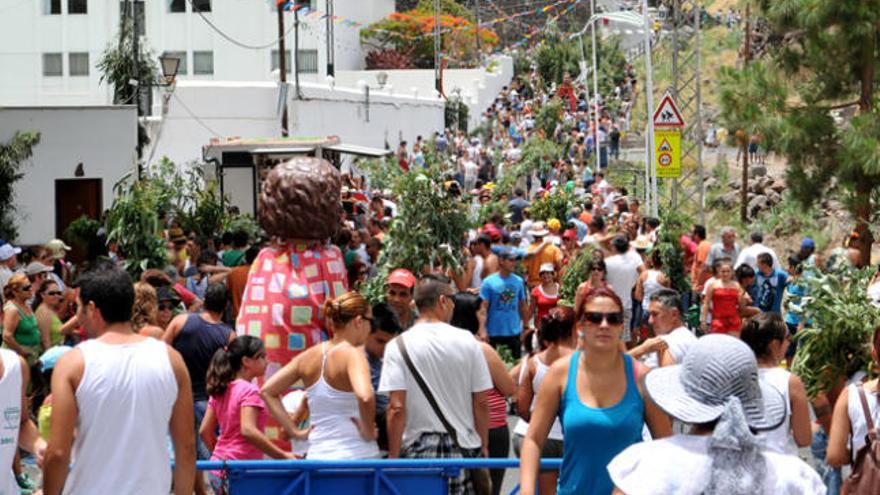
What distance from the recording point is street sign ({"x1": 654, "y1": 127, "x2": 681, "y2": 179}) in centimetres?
2112

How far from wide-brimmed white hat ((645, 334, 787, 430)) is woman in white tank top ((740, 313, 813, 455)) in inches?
72.2

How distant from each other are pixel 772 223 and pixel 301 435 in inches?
1067

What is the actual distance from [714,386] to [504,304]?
991cm

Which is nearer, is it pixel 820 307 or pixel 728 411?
pixel 728 411

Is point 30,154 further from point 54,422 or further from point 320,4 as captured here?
point 320,4

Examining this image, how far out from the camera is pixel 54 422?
5.98 metres

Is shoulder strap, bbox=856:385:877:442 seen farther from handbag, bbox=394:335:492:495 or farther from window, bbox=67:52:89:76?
window, bbox=67:52:89:76

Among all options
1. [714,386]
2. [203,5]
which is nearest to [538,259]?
[714,386]

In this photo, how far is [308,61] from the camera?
56.1 meters

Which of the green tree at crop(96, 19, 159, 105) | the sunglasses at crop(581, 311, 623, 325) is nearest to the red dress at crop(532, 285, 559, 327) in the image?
the sunglasses at crop(581, 311, 623, 325)

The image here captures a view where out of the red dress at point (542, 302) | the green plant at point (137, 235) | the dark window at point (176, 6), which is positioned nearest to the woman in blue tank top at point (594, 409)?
the red dress at point (542, 302)

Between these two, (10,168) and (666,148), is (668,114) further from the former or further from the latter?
(10,168)

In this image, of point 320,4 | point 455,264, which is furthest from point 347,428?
point 320,4

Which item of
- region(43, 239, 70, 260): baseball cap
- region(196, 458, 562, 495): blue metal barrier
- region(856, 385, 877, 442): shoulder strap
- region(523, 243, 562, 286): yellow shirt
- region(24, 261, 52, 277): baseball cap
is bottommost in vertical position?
region(196, 458, 562, 495): blue metal barrier
